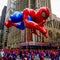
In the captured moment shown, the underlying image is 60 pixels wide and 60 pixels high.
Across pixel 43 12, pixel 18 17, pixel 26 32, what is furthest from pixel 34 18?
pixel 26 32

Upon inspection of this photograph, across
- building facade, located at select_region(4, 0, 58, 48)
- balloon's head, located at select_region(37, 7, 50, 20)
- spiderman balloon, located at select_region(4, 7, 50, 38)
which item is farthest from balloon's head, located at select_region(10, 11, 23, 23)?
building facade, located at select_region(4, 0, 58, 48)

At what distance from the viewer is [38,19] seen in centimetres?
1424

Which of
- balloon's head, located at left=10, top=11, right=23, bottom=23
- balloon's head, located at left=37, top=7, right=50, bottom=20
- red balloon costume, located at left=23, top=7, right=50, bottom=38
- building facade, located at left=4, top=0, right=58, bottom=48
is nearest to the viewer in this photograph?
red balloon costume, located at left=23, top=7, right=50, bottom=38

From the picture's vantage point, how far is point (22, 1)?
91.8 m

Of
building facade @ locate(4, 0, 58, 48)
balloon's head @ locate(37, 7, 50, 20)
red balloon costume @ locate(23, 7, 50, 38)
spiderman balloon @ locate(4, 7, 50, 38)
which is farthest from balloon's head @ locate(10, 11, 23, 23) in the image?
building facade @ locate(4, 0, 58, 48)

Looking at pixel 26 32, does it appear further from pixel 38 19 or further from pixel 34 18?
pixel 38 19

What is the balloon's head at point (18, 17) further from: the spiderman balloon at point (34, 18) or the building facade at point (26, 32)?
the building facade at point (26, 32)

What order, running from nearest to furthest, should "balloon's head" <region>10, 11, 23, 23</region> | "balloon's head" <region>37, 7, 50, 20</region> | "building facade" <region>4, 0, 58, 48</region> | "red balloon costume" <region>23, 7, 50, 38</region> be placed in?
"red balloon costume" <region>23, 7, 50, 38</region>, "balloon's head" <region>37, 7, 50, 20</region>, "balloon's head" <region>10, 11, 23, 23</region>, "building facade" <region>4, 0, 58, 48</region>

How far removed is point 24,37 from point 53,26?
44.2 ft

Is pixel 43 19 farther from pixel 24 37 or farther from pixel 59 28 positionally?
pixel 59 28

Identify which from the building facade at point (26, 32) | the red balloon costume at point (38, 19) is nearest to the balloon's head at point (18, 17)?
the red balloon costume at point (38, 19)

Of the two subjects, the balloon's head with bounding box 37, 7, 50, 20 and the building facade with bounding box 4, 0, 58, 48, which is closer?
the balloon's head with bounding box 37, 7, 50, 20

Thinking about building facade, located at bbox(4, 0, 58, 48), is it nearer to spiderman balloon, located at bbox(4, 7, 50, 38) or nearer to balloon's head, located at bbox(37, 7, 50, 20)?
spiderman balloon, located at bbox(4, 7, 50, 38)

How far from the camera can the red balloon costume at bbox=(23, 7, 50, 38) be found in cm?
1349
